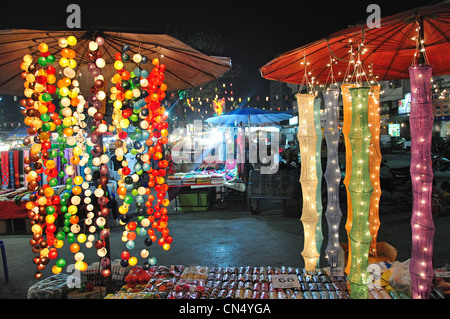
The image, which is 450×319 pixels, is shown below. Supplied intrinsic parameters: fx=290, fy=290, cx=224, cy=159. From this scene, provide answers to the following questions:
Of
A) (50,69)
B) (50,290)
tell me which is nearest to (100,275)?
(50,290)

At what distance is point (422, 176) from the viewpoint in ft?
8.92

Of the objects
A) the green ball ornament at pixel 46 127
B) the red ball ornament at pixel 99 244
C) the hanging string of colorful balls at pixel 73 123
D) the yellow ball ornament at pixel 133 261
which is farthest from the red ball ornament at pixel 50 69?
the yellow ball ornament at pixel 133 261

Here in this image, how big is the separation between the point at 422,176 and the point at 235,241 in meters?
4.30

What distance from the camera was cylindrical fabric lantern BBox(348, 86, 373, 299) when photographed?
10.1ft

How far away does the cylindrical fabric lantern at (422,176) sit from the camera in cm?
267

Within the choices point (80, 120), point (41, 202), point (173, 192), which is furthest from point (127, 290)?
point (173, 192)

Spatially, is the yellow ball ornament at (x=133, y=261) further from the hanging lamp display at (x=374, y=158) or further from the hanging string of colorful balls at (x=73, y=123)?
the hanging lamp display at (x=374, y=158)

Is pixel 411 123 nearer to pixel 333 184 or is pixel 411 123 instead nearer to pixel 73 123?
pixel 333 184

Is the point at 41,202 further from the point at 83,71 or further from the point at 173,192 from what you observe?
the point at 173,192

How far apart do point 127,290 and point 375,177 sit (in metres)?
3.89

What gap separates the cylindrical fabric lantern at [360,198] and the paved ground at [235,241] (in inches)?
78.0

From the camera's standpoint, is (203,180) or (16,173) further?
(203,180)
